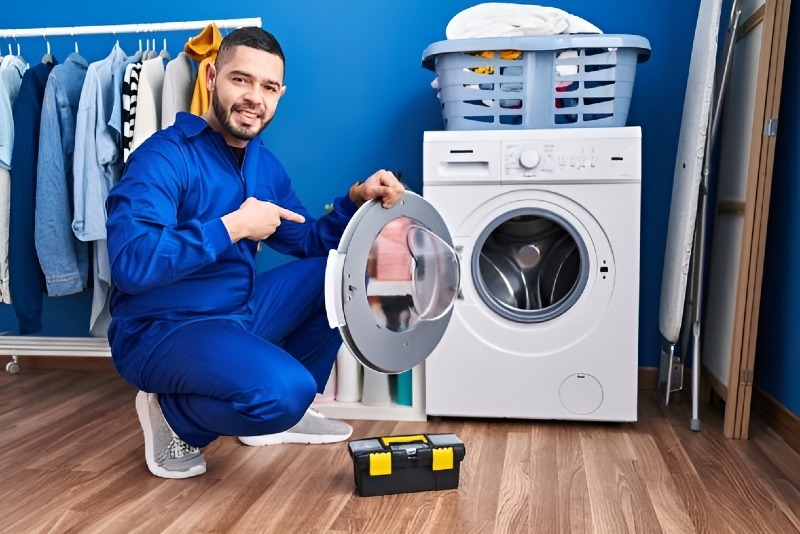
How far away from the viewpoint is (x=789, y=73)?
227 centimetres

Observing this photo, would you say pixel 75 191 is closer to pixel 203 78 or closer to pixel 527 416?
pixel 203 78

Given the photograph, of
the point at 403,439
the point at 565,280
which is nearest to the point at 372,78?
the point at 565,280

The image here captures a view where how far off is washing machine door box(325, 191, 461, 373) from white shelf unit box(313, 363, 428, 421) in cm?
49

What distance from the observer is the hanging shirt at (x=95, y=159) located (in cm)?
262

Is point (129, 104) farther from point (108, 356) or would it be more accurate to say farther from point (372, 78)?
point (108, 356)

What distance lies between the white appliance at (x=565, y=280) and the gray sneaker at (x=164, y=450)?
29.6 inches

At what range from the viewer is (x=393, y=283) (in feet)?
6.06

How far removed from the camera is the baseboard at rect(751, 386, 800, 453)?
207 cm

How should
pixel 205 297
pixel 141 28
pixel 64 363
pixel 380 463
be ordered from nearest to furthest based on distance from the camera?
pixel 380 463
pixel 205 297
pixel 141 28
pixel 64 363

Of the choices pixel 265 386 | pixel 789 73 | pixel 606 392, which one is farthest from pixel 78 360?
pixel 789 73

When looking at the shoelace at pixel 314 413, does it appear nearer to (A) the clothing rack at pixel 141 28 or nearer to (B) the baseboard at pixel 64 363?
(B) the baseboard at pixel 64 363

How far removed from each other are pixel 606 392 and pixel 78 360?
209 cm

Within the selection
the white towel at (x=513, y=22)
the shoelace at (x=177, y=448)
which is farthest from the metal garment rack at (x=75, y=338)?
the shoelace at (x=177, y=448)

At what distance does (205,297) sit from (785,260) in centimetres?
161
